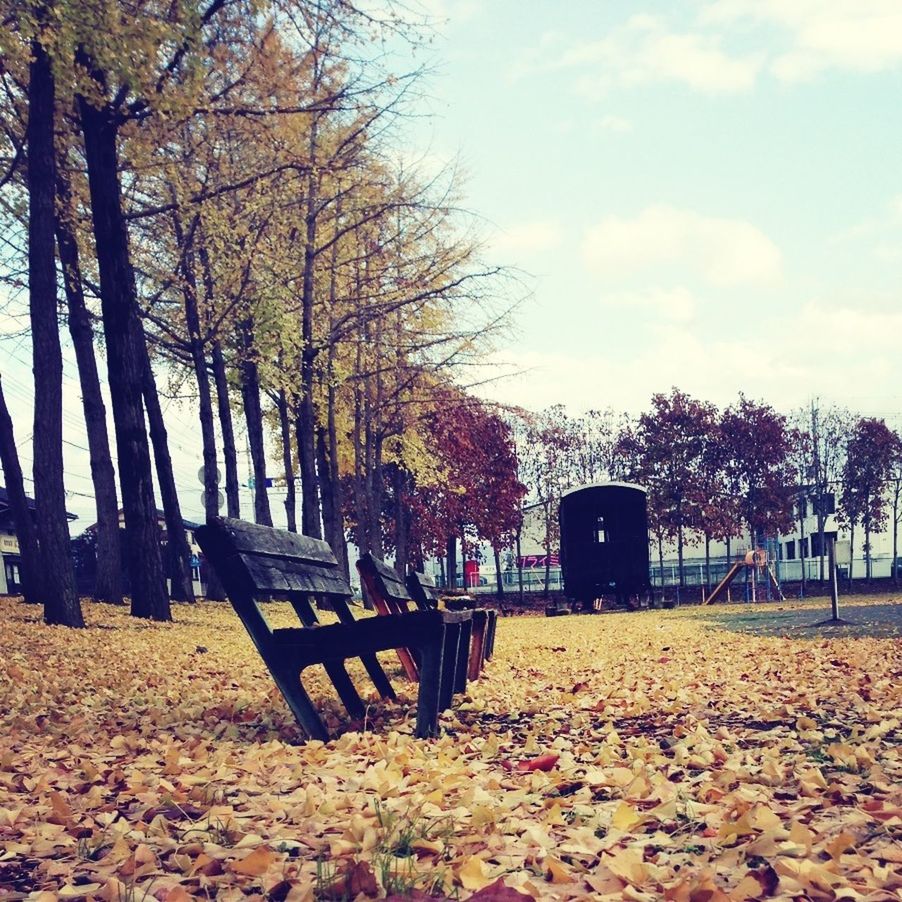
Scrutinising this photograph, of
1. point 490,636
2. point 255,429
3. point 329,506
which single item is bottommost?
point 490,636

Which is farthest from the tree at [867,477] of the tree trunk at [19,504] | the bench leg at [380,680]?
the bench leg at [380,680]

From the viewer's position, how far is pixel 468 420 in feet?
134

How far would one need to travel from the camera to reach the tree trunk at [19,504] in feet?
50.7

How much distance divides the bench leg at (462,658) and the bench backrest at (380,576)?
52 cm

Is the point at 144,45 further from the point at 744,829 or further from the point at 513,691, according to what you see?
the point at 744,829

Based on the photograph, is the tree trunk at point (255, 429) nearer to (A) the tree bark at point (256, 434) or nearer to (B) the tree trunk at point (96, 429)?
(A) the tree bark at point (256, 434)

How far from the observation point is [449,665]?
18.9 ft

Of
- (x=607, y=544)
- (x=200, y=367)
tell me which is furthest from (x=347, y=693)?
(x=607, y=544)

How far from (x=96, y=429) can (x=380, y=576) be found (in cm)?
1204

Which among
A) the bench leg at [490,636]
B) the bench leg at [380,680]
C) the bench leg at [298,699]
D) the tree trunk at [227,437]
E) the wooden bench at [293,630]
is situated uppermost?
the tree trunk at [227,437]

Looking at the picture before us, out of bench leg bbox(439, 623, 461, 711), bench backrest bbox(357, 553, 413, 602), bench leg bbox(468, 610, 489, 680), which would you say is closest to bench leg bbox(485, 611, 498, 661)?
bench leg bbox(468, 610, 489, 680)

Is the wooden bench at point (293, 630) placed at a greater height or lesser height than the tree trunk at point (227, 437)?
lesser

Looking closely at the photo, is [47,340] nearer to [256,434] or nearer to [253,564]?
[253,564]

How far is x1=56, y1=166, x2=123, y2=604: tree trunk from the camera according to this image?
16.1 m
